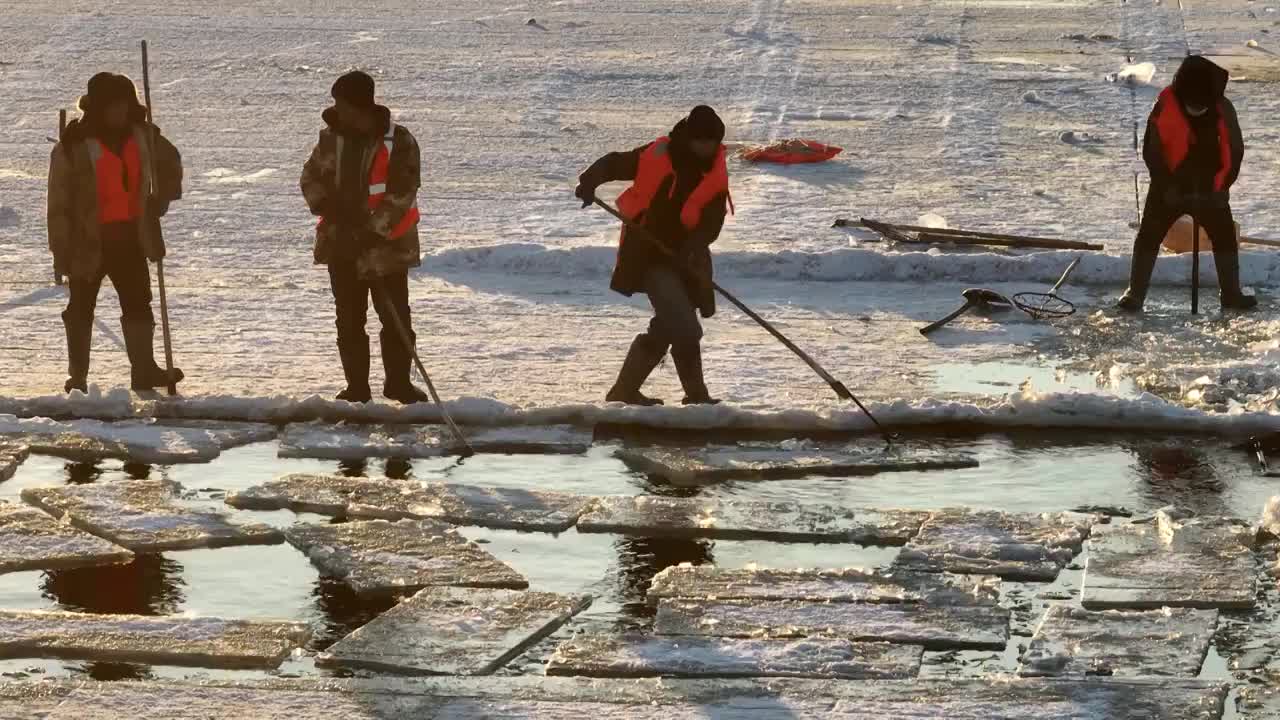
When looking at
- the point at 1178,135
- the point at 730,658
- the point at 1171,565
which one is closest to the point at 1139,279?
the point at 1178,135

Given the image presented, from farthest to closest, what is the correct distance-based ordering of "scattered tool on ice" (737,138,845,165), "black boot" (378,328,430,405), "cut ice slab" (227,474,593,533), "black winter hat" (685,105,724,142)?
1. "scattered tool on ice" (737,138,845,165)
2. "black boot" (378,328,430,405)
3. "black winter hat" (685,105,724,142)
4. "cut ice slab" (227,474,593,533)

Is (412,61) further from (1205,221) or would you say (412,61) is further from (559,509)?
(559,509)

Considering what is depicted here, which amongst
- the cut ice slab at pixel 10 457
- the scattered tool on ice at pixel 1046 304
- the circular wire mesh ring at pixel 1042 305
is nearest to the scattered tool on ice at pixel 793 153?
the scattered tool on ice at pixel 1046 304

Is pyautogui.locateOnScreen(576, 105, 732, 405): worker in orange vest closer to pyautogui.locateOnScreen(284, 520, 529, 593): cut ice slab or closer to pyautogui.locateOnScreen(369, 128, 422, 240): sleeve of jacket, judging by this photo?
pyautogui.locateOnScreen(369, 128, 422, 240): sleeve of jacket

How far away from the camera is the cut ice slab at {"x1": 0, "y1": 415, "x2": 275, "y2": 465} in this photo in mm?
9562

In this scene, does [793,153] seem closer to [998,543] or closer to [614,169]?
[614,169]

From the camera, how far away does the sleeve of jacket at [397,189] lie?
10.3 m

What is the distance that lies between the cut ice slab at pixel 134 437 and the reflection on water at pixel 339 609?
2034mm

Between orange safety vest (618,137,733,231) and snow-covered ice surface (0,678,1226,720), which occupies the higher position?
orange safety vest (618,137,733,231)

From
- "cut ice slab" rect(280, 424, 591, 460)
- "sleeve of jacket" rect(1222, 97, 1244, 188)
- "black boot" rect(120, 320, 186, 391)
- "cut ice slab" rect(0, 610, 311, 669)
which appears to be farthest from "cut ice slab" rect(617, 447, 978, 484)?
"sleeve of jacket" rect(1222, 97, 1244, 188)

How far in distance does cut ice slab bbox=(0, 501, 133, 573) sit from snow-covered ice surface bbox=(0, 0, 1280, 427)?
6.51 feet

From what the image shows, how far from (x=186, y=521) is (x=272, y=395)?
231 centimetres

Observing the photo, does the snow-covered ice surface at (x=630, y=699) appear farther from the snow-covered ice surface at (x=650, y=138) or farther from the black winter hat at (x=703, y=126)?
the black winter hat at (x=703, y=126)

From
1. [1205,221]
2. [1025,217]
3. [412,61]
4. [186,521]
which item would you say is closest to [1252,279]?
[1205,221]
